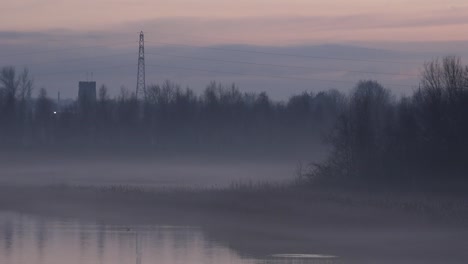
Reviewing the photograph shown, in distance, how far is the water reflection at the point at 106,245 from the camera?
2248 cm

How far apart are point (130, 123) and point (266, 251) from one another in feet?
255

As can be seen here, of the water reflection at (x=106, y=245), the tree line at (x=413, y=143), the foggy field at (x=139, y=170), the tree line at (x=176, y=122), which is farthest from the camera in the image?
the tree line at (x=176, y=122)

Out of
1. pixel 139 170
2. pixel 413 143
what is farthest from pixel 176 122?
pixel 413 143

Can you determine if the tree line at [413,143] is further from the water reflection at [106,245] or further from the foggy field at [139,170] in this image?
the water reflection at [106,245]

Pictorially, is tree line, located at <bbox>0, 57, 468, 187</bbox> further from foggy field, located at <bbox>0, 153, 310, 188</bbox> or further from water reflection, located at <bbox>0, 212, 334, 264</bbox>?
water reflection, located at <bbox>0, 212, 334, 264</bbox>

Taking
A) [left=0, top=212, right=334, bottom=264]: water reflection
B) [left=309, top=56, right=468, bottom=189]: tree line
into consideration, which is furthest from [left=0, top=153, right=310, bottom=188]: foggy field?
[left=0, top=212, right=334, bottom=264]: water reflection

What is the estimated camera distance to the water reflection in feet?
73.8

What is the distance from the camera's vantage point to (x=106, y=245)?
25.3m

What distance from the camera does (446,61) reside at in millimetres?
49469

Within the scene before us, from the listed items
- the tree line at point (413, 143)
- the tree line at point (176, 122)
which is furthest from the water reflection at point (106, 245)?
the tree line at point (176, 122)

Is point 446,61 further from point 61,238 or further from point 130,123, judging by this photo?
point 130,123

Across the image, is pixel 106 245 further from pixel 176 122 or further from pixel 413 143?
pixel 176 122

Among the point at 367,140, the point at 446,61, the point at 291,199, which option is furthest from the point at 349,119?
the point at 291,199

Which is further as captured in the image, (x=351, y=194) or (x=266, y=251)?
(x=351, y=194)
